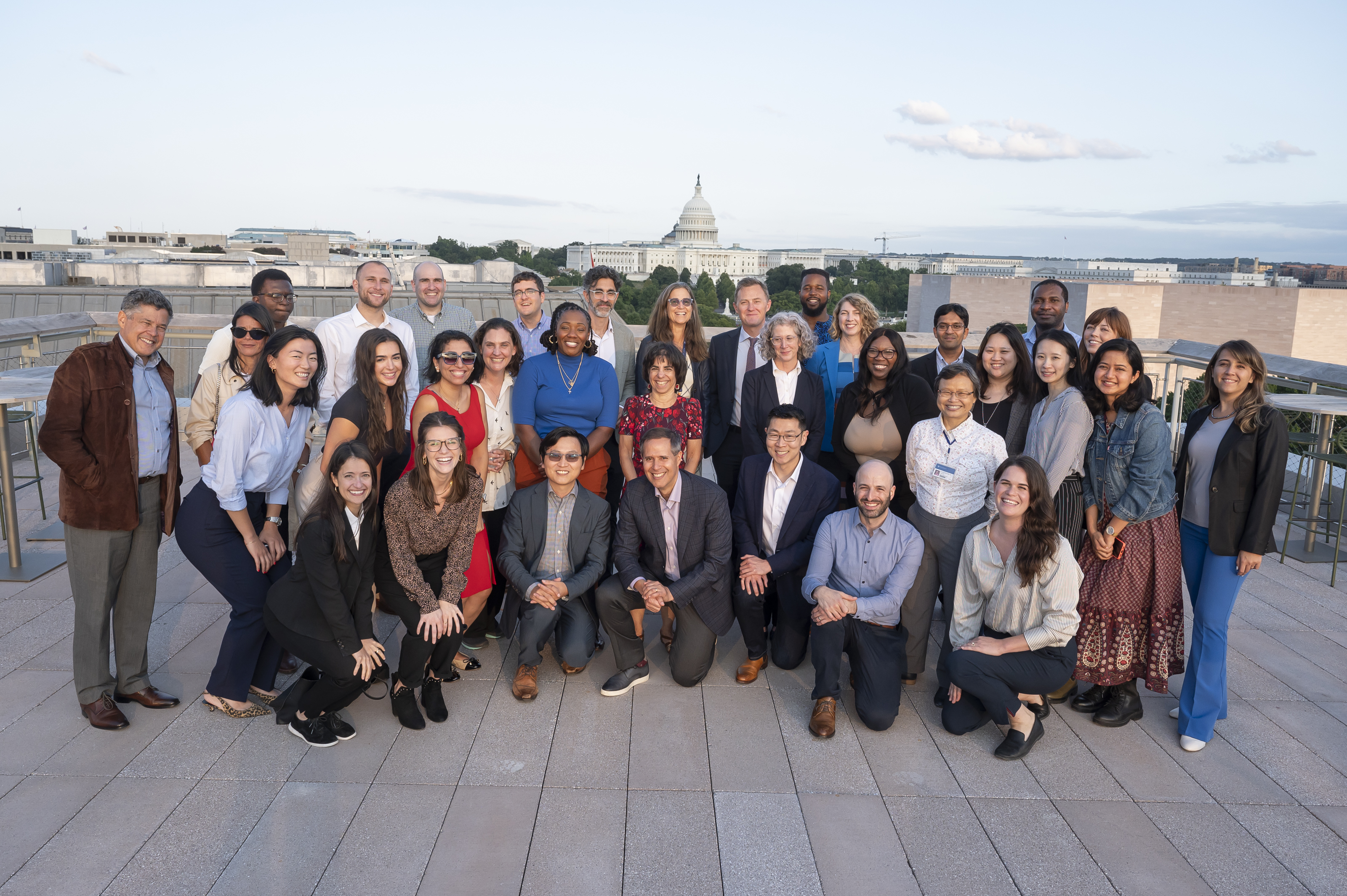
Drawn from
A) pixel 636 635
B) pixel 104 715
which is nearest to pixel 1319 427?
pixel 636 635

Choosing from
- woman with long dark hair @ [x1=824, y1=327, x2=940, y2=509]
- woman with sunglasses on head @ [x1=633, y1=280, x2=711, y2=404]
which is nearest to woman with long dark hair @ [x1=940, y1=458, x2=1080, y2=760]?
woman with long dark hair @ [x1=824, y1=327, x2=940, y2=509]

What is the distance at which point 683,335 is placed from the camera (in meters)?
5.12

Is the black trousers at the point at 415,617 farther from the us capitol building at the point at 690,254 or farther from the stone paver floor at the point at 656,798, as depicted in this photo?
the us capitol building at the point at 690,254

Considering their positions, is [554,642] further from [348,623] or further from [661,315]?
[661,315]

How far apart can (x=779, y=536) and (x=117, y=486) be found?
2902 mm

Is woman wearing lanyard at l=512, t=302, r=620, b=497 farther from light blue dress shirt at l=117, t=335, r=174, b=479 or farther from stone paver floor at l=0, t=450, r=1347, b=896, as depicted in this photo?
light blue dress shirt at l=117, t=335, r=174, b=479

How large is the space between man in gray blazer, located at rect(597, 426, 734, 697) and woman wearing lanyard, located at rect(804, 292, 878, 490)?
1.06 meters

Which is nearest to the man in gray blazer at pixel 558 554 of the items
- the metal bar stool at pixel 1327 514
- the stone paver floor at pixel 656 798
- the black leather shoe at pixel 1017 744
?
the stone paver floor at pixel 656 798

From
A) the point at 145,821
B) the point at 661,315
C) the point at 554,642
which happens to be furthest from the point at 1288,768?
the point at 145,821

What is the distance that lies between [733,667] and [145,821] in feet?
8.39

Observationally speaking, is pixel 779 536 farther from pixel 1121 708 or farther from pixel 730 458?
pixel 1121 708

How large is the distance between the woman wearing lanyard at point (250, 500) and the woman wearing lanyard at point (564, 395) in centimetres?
107

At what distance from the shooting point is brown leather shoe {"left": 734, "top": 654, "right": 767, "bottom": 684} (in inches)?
166

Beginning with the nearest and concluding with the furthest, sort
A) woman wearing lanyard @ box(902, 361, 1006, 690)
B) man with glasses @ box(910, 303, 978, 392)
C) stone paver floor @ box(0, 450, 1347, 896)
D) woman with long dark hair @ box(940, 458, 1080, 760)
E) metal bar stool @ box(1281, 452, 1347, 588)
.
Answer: stone paver floor @ box(0, 450, 1347, 896) → woman with long dark hair @ box(940, 458, 1080, 760) → woman wearing lanyard @ box(902, 361, 1006, 690) → man with glasses @ box(910, 303, 978, 392) → metal bar stool @ box(1281, 452, 1347, 588)
